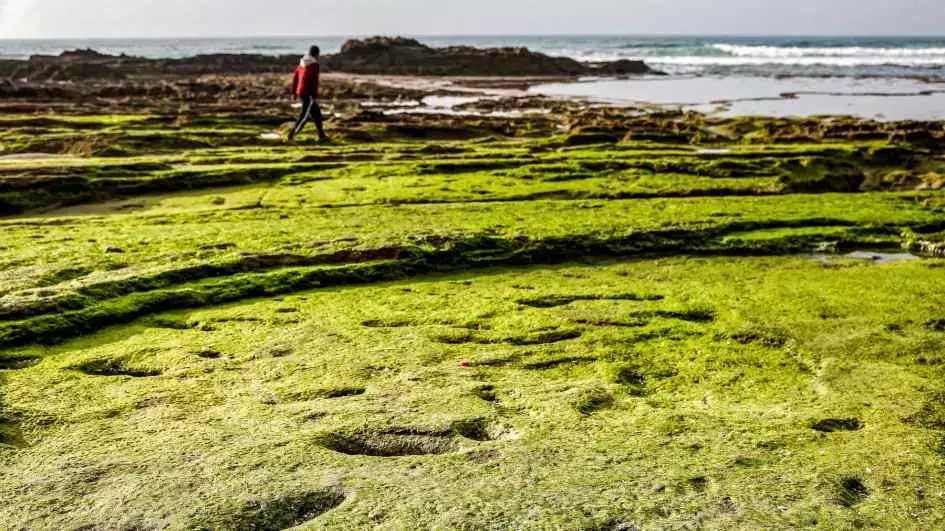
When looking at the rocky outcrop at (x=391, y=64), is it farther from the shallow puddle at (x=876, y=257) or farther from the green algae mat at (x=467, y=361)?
the shallow puddle at (x=876, y=257)

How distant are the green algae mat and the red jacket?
7702 millimetres

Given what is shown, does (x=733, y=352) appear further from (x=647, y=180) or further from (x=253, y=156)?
(x=253, y=156)

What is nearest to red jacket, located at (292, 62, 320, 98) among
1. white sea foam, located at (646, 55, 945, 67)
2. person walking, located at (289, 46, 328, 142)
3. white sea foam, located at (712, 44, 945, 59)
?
person walking, located at (289, 46, 328, 142)

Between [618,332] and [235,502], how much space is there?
14.2 ft

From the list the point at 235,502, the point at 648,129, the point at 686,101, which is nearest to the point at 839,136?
the point at 648,129

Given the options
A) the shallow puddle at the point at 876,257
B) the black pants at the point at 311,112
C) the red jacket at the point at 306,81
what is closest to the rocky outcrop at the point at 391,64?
the black pants at the point at 311,112

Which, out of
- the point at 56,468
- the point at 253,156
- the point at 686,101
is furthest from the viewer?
the point at 686,101

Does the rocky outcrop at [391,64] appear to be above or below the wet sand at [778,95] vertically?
above

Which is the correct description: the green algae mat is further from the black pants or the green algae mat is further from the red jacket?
the black pants

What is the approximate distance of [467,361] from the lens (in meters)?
7.23

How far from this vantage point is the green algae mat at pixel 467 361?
484cm

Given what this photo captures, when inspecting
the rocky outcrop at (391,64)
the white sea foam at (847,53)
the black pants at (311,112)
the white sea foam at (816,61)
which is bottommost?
the black pants at (311,112)

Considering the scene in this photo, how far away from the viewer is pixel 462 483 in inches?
195

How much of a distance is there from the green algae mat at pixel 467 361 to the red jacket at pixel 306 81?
303 inches
